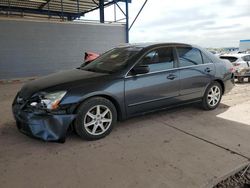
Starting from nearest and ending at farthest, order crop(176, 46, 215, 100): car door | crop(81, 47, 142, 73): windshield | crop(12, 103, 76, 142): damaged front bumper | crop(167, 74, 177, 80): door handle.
→ crop(12, 103, 76, 142): damaged front bumper, crop(81, 47, 142, 73): windshield, crop(167, 74, 177, 80): door handle, crop(176, 46, 215, 100): car door

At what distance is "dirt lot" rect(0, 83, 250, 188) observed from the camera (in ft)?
8.60

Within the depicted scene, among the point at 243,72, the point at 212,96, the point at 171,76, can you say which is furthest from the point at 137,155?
the point at 243,72

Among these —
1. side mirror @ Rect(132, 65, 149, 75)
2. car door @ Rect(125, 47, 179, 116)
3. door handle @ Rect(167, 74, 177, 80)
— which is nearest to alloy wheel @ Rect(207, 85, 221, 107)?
car door @ Rect(125, 47, 179, 116)

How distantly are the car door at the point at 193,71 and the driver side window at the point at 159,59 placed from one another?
22 cm

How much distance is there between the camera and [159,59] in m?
4.31

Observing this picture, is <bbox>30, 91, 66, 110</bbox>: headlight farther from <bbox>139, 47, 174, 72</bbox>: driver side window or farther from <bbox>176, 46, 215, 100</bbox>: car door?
<bbox>176, 46, 215, 100</bbox>: car door

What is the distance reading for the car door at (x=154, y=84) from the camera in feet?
12.9

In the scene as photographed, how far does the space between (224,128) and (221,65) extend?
5.49 ft

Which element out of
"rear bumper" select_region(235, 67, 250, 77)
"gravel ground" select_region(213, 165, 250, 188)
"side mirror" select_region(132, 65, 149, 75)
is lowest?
"gravel ground" select_region(213, 165, 250, 188)

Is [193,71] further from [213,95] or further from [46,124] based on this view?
[46,124]

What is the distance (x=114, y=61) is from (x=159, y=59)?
81 centimetres

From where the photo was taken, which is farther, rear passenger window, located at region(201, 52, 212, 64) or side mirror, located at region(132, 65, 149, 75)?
rear passenger window, located at region(201, 52, 212, 64)

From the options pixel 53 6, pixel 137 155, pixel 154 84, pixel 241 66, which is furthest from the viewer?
pixel 53 6

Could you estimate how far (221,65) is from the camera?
5.21 meters
